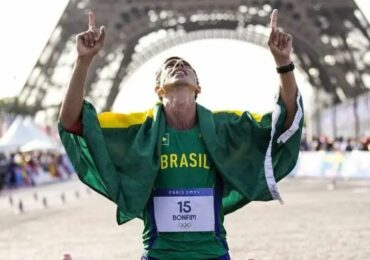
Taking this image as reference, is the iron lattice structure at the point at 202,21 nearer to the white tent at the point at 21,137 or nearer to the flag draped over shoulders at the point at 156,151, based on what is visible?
the white tent at the point at 21,137

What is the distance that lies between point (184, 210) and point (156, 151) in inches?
10.7

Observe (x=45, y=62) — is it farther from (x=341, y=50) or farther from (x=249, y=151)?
(x=249, y=151)

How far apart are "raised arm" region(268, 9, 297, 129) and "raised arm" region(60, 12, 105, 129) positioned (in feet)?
2.36

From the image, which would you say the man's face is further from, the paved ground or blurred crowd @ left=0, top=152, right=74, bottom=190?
blurred crowd @ left=0, top=152, right=74, bottom=190

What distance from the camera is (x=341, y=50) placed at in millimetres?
45438

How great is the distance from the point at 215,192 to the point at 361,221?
968 centimetres

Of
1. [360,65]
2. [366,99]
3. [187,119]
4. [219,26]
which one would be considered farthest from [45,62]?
[187,119]

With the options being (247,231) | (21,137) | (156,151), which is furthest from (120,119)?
(21,137)

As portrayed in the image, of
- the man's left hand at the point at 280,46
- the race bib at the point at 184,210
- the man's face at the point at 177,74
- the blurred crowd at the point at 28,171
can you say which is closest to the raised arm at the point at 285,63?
the man's left hand at the point at 280,46

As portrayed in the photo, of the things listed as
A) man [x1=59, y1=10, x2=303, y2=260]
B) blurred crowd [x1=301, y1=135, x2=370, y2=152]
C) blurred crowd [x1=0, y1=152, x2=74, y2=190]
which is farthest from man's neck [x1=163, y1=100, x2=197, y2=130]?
blurred crowd [x1=0, y1=152, x2=74, y2=190]

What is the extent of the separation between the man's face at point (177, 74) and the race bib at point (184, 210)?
444mm

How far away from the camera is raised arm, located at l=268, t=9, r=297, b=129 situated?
3988 mm

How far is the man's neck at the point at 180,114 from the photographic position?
400 cm

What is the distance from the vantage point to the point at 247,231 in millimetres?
12484
